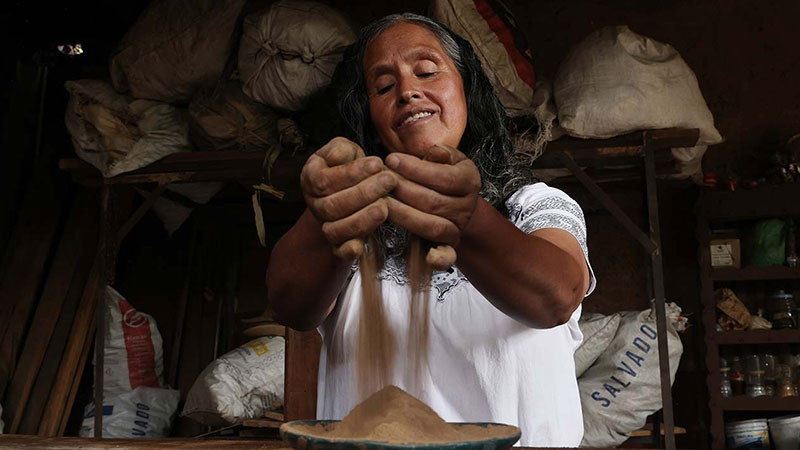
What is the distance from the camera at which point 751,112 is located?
13.7ft

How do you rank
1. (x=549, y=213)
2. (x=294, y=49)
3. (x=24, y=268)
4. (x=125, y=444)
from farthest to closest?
(x=24, y=268) < (x=294, y=49) < (x=549, y=213) < (x=125, y=444)

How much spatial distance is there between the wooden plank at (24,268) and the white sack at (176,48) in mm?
993

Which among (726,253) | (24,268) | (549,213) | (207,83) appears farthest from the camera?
(24,268)

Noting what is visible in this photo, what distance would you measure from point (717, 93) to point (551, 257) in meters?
3.22

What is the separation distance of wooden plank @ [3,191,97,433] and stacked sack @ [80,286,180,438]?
23 centimetres

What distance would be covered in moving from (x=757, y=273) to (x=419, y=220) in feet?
10.0

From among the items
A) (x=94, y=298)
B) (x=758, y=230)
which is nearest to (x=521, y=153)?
(x=758, y=230)

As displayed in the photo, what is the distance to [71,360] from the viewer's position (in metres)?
3.98

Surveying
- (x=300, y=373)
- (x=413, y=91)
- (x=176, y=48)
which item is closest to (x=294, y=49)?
(x=176, y=48)

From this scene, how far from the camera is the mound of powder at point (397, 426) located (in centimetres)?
109

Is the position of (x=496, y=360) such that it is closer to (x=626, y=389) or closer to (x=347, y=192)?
(x=347, y=192)

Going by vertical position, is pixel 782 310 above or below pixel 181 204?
below

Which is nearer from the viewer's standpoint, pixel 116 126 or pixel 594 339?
pixel 116 126

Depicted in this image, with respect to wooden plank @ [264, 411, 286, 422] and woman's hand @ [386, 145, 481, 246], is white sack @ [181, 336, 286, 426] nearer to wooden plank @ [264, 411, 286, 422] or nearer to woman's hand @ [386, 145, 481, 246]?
wooden plank @ [264, 411, 286, 422]
